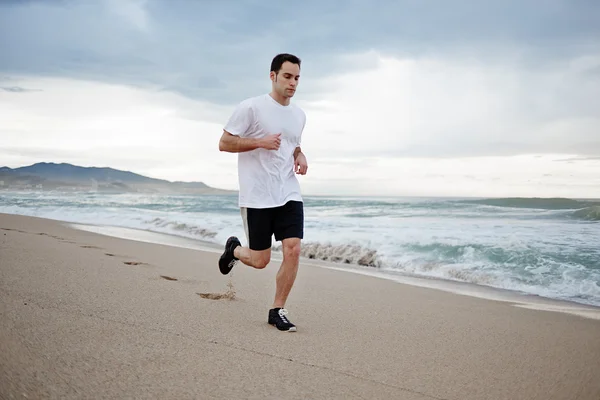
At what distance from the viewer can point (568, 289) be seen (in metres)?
7.62

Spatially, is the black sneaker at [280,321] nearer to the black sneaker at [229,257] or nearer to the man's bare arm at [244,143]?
the black sneaker at [229,257]

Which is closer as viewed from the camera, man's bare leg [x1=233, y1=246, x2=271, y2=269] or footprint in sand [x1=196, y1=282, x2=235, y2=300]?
man's bare leg [x1=233, y1=246, x2=271, y2=269]

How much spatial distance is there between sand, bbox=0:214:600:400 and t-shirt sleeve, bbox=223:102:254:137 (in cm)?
134

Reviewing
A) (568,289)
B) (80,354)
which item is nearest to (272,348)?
(80,354)

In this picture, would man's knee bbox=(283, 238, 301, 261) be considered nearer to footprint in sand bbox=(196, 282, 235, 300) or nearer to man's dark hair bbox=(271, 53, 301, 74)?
→ footprint in sand bbox=(196, 282, 235, 300)

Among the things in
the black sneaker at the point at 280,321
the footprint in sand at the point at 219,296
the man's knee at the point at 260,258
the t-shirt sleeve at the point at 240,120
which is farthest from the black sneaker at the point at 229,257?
the t-shirt sleeve at the point at 240,120

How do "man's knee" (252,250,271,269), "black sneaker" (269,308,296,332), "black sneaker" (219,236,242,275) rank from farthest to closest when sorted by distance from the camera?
"black sneaker" (219,236,242,275)
"man's knee" (252,250,271,269)
"black sneaker" (269,308,296,332)

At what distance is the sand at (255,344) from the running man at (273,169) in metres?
0.58

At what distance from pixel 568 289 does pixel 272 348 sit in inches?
236

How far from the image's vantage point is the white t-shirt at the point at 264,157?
3949 mm

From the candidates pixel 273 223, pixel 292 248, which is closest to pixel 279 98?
pixel 273 223

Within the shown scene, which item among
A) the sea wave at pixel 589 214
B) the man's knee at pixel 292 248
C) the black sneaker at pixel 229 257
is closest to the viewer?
the man's knee at pixel 292 248

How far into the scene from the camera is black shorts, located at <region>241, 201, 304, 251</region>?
3945 mm

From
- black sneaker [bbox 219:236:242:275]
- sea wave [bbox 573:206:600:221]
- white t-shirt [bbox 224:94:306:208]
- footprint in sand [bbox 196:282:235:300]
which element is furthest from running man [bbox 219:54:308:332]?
sea wave [bbox 573:206:600:221]
